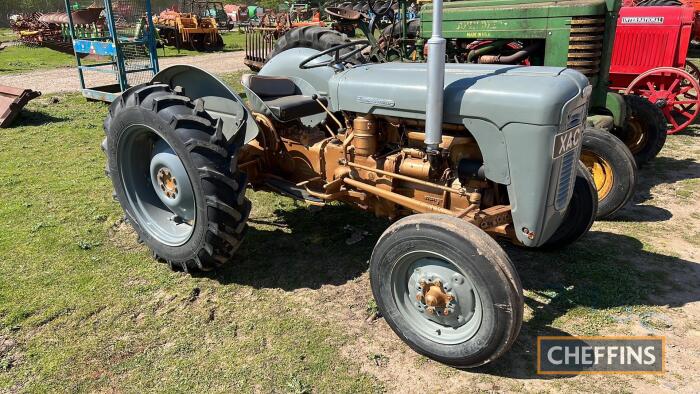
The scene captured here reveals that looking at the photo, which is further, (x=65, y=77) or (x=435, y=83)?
(x=65, y=77)

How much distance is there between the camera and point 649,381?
2.54m

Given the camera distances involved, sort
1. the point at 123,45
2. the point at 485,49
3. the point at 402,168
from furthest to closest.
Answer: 1. the point at 123,45
2. the point at 485,49
3. the point at 402,168

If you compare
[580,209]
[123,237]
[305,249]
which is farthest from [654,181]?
[123,237]

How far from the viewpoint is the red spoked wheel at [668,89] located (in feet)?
21.0

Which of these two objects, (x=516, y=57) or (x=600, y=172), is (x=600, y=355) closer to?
(x=600, y=172)

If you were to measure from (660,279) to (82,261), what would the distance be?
4.05m

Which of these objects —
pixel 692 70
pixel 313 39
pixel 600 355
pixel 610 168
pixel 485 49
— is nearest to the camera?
pixel 600 355

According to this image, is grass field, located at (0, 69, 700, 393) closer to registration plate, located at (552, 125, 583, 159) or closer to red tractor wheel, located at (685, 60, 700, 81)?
registration plate, located at (552, 125, 583, 159)

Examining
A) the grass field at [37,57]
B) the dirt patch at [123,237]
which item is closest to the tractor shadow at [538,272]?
the dirt patch at [123,237]

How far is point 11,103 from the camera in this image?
7.66 m

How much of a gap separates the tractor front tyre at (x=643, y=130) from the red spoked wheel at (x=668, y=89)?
86 centimetres

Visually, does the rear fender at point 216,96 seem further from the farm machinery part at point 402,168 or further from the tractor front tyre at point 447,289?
the tractor front tyre at point 447,289

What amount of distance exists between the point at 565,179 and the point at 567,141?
0.83ft

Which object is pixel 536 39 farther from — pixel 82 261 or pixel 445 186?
pixel 82 261
